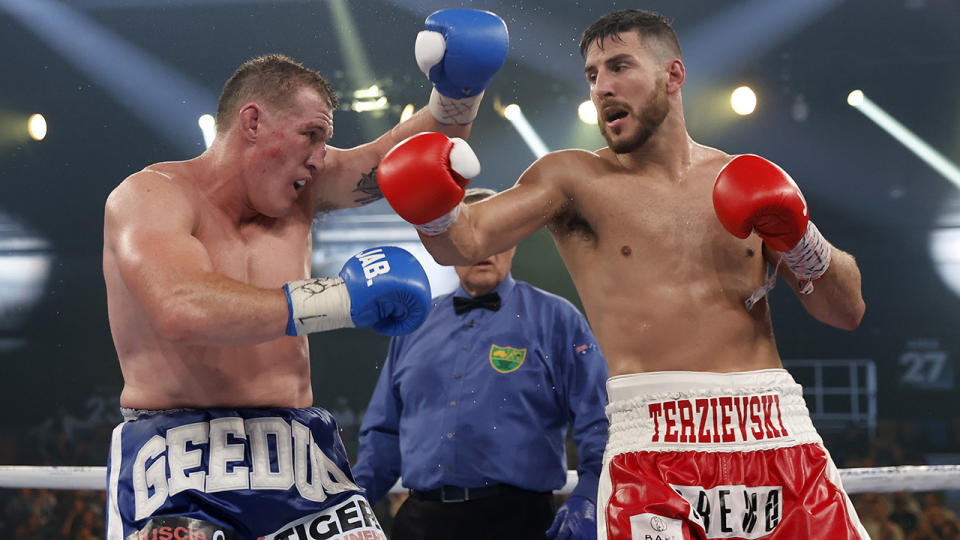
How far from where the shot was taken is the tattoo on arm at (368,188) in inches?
80.5

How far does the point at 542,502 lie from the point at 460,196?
126 cm

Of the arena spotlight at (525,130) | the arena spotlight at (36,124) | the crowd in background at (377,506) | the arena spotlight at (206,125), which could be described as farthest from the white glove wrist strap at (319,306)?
the arena spotlight at (36,124)

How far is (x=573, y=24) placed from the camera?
592 cm

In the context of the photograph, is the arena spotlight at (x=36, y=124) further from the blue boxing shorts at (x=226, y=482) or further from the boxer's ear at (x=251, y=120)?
the blue boxing shorts at (x=226, y=482)

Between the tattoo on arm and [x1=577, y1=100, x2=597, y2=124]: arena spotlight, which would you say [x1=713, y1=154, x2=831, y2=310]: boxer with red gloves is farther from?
[x1=577, y1=100, x2=597, y2=124]: arena spotlight

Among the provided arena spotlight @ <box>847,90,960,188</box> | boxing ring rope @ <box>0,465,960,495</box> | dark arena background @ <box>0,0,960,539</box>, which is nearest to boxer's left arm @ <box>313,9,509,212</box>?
boxing ring rope @ <box>0,465,960,495</box>

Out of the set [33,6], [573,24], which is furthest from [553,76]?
[33,6]

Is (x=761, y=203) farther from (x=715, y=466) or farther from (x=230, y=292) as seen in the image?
(x=230, y=292)

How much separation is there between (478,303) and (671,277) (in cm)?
100

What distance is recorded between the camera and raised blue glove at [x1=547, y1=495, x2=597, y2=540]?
219 cm

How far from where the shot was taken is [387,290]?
4.91 ft

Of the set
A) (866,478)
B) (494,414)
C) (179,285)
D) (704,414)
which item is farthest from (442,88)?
(866,478)

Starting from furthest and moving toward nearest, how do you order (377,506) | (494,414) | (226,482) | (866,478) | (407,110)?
(407,110) → (377,506) → (494,414) → (866,478) → (226,482)

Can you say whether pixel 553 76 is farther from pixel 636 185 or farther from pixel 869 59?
pixel 636 185
